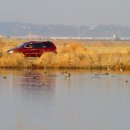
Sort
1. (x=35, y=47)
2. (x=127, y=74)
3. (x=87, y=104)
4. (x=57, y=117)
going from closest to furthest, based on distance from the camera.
A: (x=57, y=117)
(x=87, y=104)
(x=127, y=74)
(x=35, y=47)

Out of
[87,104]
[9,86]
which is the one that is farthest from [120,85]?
[87,104]

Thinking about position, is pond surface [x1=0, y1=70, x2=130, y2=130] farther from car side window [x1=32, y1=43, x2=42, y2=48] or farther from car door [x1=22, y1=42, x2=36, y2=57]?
car side window [x1=32, y1=43, x2=42, y2=48]

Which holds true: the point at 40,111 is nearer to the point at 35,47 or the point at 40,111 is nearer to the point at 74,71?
the point at 74,71

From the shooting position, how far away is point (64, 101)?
1217 inches

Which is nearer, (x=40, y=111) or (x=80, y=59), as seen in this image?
(x=40, y=111)

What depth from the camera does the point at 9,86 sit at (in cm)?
3678

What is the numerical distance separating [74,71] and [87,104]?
1782 cm

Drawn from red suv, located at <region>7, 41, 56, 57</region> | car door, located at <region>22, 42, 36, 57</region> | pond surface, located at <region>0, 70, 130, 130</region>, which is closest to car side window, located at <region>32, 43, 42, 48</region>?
red suv, located at <region>7, 41, 56, 57</region>

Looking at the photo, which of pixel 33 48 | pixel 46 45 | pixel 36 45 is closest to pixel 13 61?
pixel 33 48

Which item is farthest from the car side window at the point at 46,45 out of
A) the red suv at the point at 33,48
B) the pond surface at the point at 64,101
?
the pond surface at the point at 64,101

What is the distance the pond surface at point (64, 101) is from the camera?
24938 mm

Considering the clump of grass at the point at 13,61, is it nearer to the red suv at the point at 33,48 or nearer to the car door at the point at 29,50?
the red suv at the point at 33,48

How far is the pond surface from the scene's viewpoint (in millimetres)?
24938

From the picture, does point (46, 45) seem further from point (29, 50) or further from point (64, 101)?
point (64, 101)
